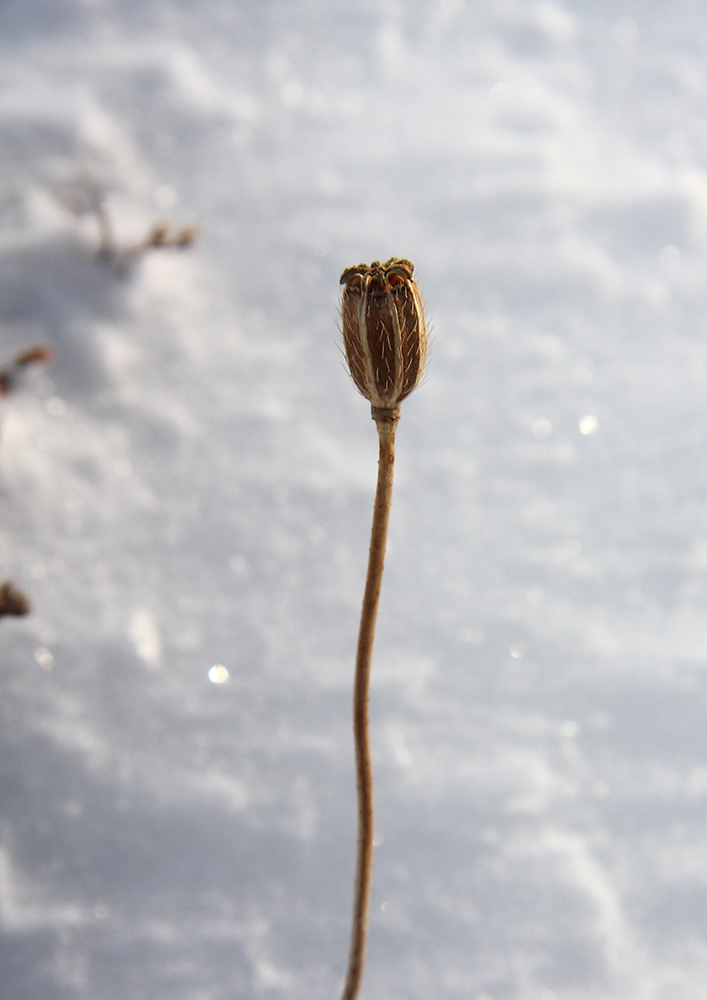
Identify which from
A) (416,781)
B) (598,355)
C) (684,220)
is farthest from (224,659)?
(684,220)

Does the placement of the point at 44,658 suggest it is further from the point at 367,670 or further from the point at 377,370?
the point at 377,370

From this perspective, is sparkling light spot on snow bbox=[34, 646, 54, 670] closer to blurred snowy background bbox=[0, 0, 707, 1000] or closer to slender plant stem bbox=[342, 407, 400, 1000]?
blurred snowy background bbox=[0, 0, 707, 1000]

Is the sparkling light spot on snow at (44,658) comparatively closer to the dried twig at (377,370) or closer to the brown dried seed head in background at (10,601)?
the brown dried seed head in background at (10,601)

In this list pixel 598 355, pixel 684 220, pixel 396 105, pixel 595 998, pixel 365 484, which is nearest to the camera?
pixel 595 998

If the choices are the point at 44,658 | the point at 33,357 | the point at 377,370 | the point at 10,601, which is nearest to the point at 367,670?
the point at 377,370

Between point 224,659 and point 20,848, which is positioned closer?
point 20,848

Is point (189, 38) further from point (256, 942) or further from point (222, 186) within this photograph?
point (256, 942)
